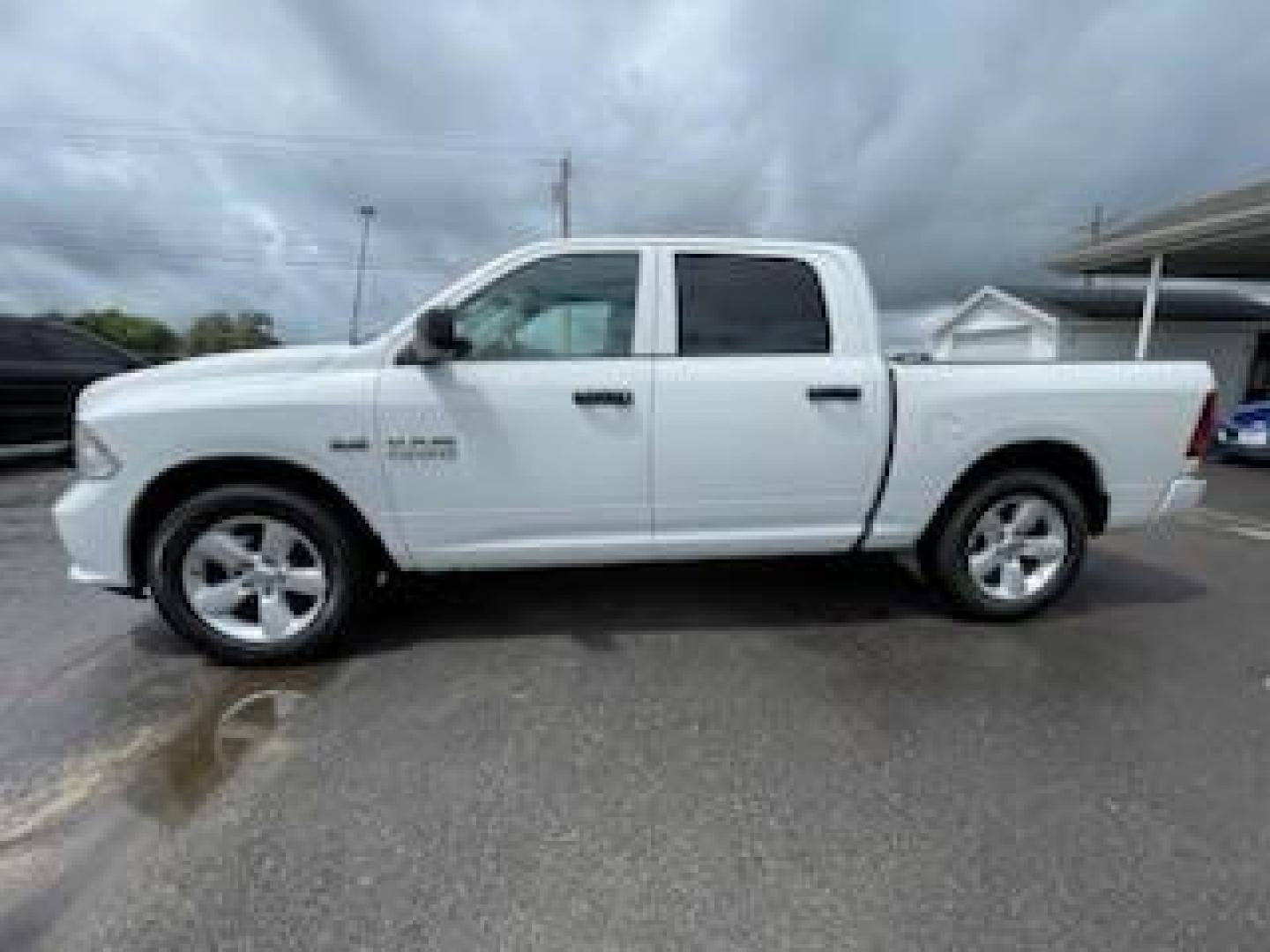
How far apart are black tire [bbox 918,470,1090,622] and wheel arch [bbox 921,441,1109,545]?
30 millimetres

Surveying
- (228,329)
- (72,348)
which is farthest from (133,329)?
(72,348)

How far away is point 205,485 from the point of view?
124 inches

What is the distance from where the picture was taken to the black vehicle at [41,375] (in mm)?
7609

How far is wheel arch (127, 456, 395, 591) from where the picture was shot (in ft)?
10.0

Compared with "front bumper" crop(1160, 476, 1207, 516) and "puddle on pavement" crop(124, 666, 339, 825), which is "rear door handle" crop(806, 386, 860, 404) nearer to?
"front bumper" crop(1160, 476, 1207, 516)

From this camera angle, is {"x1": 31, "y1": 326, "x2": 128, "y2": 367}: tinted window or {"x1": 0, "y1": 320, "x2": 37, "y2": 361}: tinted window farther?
{"x1": 31, "y1": 326, "x2": 128, "y2": 367}: tinted window

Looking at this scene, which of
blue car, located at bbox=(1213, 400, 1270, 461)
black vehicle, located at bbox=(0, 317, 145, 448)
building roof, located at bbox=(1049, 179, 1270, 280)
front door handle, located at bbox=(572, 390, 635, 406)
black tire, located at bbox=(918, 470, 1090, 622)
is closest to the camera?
front door handle, located at bbox=(572, 390, 635, 406)

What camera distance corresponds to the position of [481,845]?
6.89 feet

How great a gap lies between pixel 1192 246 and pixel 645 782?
14.4 metres

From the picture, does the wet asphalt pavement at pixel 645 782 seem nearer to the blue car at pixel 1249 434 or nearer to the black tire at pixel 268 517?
the black tire at pixel 268 517

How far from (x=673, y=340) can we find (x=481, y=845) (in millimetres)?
2197

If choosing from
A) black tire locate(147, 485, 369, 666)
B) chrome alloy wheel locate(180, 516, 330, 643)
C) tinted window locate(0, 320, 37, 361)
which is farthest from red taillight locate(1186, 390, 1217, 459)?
tinted window locate(0, 320, 37, 361)

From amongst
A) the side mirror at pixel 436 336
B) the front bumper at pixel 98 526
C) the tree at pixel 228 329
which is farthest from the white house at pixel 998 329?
the tree at pixel 228 329

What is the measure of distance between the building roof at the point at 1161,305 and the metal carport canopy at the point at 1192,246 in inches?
37.0
